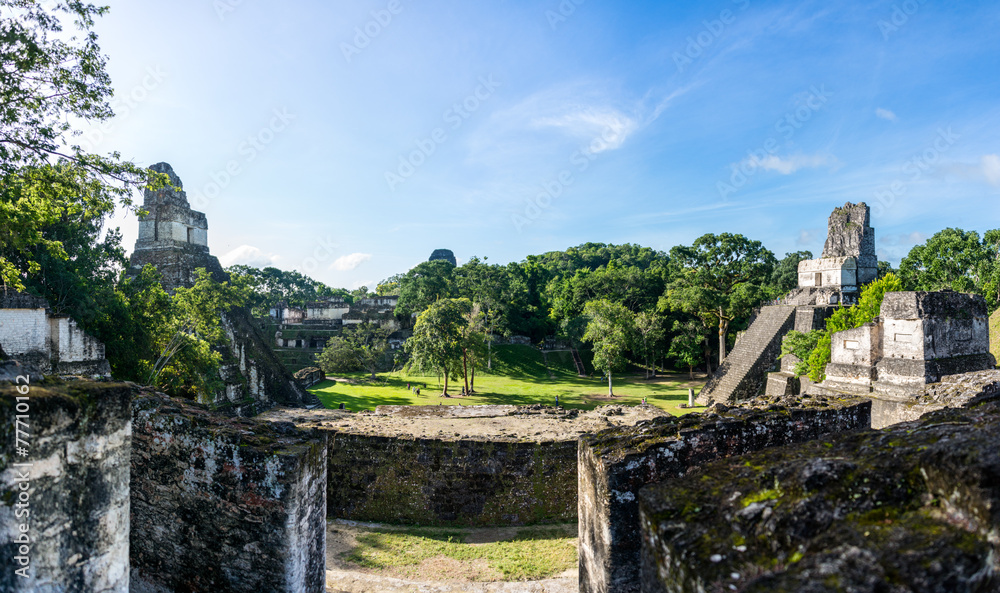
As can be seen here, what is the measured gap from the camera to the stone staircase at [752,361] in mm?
19922

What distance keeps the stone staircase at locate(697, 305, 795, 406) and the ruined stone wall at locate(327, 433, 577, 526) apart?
13.9 meters

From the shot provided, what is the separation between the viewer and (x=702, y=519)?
262 cm

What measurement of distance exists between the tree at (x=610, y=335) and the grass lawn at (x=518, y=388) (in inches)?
53.9

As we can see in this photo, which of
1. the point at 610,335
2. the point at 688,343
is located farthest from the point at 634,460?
the point at 688,343

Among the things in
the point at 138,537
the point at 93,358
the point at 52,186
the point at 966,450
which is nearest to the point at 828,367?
the point at 966,450

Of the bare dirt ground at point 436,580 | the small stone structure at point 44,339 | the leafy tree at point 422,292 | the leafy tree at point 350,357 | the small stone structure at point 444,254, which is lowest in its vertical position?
the bare dirt ground at point 436,580

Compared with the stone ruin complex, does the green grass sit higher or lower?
lower

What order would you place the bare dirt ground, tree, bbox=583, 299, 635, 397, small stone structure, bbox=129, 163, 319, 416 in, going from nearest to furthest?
the bare dirt ground → small stone structure, bbox=129, 163, 319, 416 → tree, bbox=583, 299, 635, 397

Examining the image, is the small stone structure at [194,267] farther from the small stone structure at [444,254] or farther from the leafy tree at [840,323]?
the small stone structure at [444,254]

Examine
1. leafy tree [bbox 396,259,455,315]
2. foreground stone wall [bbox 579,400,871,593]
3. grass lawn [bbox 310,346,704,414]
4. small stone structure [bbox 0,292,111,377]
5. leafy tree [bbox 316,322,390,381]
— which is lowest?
grass lawn [bbox 310,346,704,414]

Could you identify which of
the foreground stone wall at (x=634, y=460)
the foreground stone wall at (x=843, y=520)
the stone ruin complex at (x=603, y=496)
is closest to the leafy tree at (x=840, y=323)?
the stone ruin complex at (x=603, y=496)

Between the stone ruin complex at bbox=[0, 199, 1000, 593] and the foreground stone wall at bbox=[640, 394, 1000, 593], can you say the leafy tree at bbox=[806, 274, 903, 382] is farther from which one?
the foreground stone wall at bbox=[640, 394, 1000, 593]

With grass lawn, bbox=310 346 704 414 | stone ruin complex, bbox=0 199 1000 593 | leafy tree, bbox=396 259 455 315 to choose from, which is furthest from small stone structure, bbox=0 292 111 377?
leafy tree, bbox=396 259 455 315

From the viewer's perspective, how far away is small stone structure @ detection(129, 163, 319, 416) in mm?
16703
